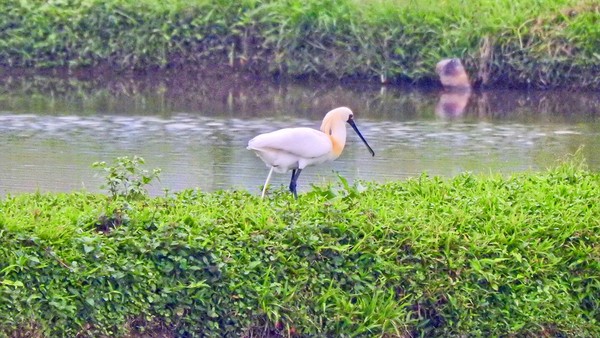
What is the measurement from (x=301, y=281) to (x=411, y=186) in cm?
145

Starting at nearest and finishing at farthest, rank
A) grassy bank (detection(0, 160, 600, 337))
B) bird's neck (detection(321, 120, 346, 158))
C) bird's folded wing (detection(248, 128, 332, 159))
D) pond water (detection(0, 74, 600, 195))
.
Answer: grassy bank (detection(0, 160, 600, 337))
bird's folded wing (detection(248, 128, 332, 159))
bird's neck (detection(321, 120, 346, 158))
pond water (detection(0, 74, 600, 195))

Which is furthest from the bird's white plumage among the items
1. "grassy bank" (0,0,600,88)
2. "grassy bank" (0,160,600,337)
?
"grassy bank" (0,0,600,88)

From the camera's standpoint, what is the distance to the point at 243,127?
41.1 ft

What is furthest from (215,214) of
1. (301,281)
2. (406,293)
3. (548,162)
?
(548,162)

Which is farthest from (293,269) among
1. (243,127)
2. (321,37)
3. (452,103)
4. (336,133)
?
(321,37)

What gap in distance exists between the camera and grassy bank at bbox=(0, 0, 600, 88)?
605 inches

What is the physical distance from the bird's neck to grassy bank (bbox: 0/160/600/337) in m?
1.90

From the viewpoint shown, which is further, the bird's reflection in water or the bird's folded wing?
the bird's reflection in water

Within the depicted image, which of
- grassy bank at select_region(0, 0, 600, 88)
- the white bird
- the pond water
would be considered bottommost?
the pond water

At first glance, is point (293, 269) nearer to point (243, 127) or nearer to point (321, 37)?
point (243, 127)

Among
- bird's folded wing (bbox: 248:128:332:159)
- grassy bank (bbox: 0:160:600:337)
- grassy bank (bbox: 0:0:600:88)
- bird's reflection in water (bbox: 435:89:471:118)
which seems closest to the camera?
grassy bank (bbox: 0:160:600:337)

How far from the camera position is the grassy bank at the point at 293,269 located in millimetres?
4652

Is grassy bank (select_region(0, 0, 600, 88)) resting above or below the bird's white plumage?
above

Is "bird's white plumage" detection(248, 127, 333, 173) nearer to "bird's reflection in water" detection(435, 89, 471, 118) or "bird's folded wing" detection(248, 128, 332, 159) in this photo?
"bird's folded wing" detection(248, 128, 332, 159)
